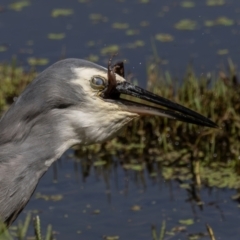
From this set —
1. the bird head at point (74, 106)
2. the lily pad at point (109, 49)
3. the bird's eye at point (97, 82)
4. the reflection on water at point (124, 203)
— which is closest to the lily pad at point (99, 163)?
the reflection on water at point (124, 203)

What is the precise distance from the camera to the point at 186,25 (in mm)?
9297

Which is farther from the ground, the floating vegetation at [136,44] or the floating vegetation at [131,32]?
the floating vegetation at [131,32]

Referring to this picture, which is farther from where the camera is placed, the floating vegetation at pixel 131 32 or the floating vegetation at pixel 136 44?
the floating vegetation at pixel 131 32

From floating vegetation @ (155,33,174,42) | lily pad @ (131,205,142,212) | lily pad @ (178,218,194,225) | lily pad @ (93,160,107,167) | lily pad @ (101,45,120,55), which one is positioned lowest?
lily pad @ (178,218,194,225)

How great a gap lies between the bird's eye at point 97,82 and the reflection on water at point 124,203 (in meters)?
1.69

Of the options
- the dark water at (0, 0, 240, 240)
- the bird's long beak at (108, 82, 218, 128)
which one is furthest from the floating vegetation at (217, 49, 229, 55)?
the bird's long beak at (108, 82, 218, 128)

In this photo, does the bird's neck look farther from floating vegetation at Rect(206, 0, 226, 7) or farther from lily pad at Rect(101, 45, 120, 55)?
floating vegetation at Rect(206, 0, 226, 7)

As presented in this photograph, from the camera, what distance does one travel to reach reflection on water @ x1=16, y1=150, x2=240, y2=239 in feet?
Result: 21.6

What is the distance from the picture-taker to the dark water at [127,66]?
21.9 feet

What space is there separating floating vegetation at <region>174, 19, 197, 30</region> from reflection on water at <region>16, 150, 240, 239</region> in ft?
6.83

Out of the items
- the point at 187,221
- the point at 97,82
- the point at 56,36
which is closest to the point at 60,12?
the point at 56,36

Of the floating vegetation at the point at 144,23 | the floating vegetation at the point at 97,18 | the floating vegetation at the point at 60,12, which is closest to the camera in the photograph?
the floating vegetation at the point at 144,23

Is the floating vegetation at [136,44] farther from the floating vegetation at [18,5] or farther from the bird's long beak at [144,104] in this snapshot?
the bird's long beak at [144,104]

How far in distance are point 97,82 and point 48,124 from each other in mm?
306
